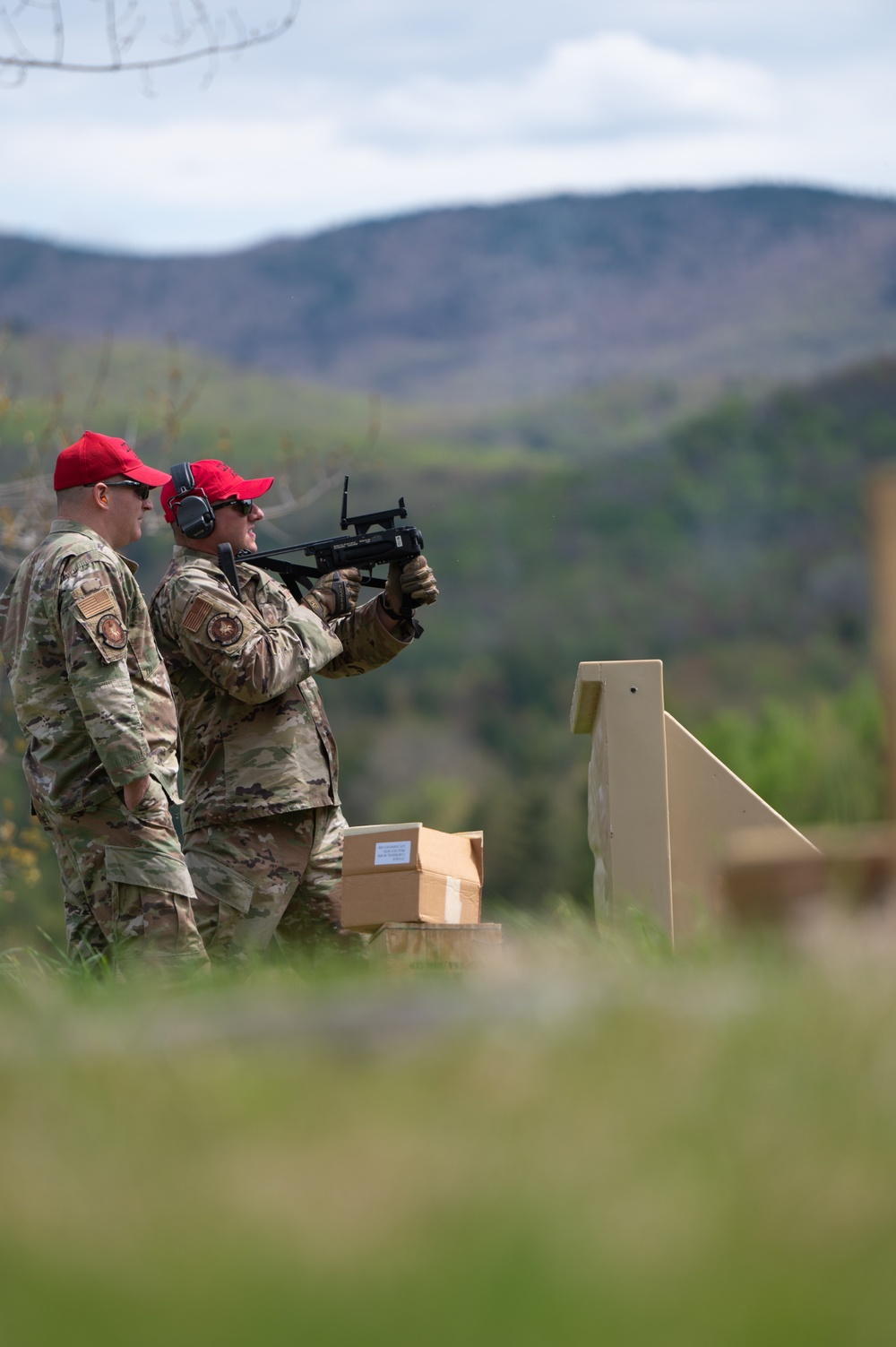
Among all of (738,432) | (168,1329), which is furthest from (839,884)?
(738,432)

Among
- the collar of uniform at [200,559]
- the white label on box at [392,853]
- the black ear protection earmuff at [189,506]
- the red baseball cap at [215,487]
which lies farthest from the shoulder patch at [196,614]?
the white label on box at [392,853]

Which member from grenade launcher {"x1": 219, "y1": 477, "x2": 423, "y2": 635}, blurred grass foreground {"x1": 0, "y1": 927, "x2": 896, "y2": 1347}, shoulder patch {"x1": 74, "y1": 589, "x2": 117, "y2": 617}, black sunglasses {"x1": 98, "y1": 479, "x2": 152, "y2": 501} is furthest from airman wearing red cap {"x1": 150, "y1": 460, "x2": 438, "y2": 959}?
blurred grass foreground {"x1": 0, "y1": 927, "x2": 896, "y2": 1347}

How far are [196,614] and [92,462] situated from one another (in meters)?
0.60

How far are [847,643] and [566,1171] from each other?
406 ft

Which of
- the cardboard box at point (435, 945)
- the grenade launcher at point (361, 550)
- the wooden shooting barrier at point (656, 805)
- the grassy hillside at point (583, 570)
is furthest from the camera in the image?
the grassy hillside at point (583, 570)

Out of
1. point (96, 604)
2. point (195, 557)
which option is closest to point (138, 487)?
point (195, 557)

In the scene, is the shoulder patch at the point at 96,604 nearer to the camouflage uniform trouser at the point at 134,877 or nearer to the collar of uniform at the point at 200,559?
the camouflage uniform trouser at the point at 134,877

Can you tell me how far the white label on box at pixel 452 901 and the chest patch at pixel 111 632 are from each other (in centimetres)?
126

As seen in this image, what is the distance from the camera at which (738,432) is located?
501 feet

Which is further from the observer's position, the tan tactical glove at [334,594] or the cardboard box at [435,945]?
the tan tactical glove at [334,594]

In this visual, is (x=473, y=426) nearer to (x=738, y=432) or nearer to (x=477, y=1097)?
(x=738, y=432)

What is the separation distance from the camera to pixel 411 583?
18.6 ft

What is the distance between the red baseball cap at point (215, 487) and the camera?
5445 mm

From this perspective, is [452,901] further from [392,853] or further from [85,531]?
[85,531]
